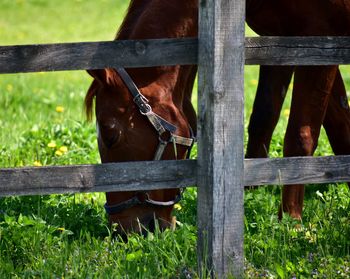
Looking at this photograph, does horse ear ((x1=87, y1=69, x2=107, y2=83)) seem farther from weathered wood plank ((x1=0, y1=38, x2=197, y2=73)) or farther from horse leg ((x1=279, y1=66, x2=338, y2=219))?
horse leg ((x1=279, y1=66, x2=338, y2=219))

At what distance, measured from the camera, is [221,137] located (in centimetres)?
342

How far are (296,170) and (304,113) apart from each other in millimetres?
1046

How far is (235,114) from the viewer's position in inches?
136

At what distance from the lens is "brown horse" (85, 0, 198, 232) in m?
4.16

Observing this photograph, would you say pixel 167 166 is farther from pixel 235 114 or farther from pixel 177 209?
→ pixel 177 209

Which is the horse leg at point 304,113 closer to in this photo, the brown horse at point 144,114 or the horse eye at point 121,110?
the brown horse at point 144,114

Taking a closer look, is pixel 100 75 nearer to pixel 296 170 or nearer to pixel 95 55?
pixel 95 55

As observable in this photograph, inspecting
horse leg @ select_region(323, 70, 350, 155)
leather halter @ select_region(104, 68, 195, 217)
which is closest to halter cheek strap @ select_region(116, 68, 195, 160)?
leather halter @ select_region(104, 68, 195, 217)

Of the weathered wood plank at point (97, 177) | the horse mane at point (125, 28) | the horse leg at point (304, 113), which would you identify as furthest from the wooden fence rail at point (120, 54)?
the horse leg at point (304, 113)

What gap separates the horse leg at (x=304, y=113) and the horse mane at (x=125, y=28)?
3.43ft

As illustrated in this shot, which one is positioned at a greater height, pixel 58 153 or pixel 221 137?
pixel 221 137

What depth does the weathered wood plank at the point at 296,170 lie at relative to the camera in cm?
356

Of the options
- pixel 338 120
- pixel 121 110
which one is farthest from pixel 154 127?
pixel 338 120

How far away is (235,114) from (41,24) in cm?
1510
